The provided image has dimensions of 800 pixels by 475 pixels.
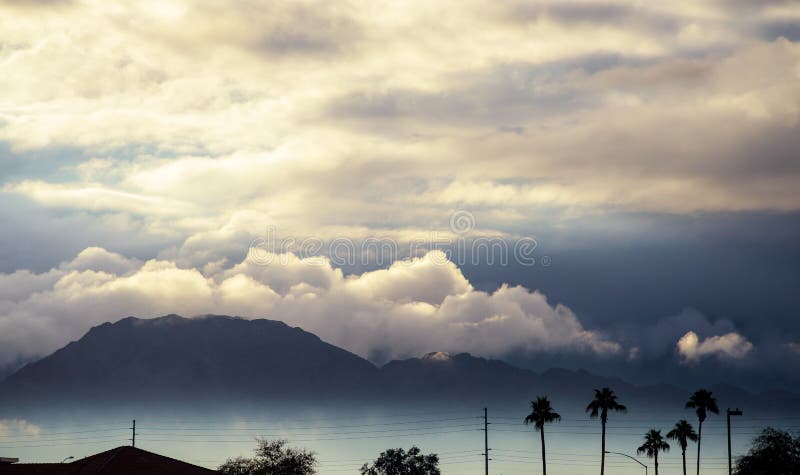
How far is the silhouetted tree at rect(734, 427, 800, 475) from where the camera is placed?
12644cm

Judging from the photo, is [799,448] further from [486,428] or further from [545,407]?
[486,428]

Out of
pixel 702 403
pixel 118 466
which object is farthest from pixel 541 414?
pixel 118 466

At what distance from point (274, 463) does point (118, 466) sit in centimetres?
2148

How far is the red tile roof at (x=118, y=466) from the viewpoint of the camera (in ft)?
454

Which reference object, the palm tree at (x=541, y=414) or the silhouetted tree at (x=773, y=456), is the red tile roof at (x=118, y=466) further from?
the silhouetted tree at (x=773, y=456)

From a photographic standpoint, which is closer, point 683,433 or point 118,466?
point 118,466

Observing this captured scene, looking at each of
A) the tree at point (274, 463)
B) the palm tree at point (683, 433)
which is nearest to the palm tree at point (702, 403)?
→ the palm tree at point (683, 433)

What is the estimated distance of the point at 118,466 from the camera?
5492 inches

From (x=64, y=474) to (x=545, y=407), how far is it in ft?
223

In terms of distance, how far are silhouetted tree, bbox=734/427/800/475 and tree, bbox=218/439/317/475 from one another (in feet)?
190

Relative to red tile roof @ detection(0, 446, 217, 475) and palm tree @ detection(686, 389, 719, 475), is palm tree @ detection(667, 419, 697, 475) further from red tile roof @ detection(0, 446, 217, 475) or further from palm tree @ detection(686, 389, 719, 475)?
red tile roof @ detection(0, 446, 217, 475)

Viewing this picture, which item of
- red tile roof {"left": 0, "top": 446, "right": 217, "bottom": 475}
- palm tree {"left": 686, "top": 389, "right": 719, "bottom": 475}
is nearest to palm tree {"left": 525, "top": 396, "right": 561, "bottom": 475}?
palm tree {"left": 686, "top": 389, "right": 719, "bottom": 475}

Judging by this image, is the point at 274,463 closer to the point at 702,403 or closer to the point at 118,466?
the point at 118,466

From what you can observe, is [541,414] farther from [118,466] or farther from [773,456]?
[118,466]
